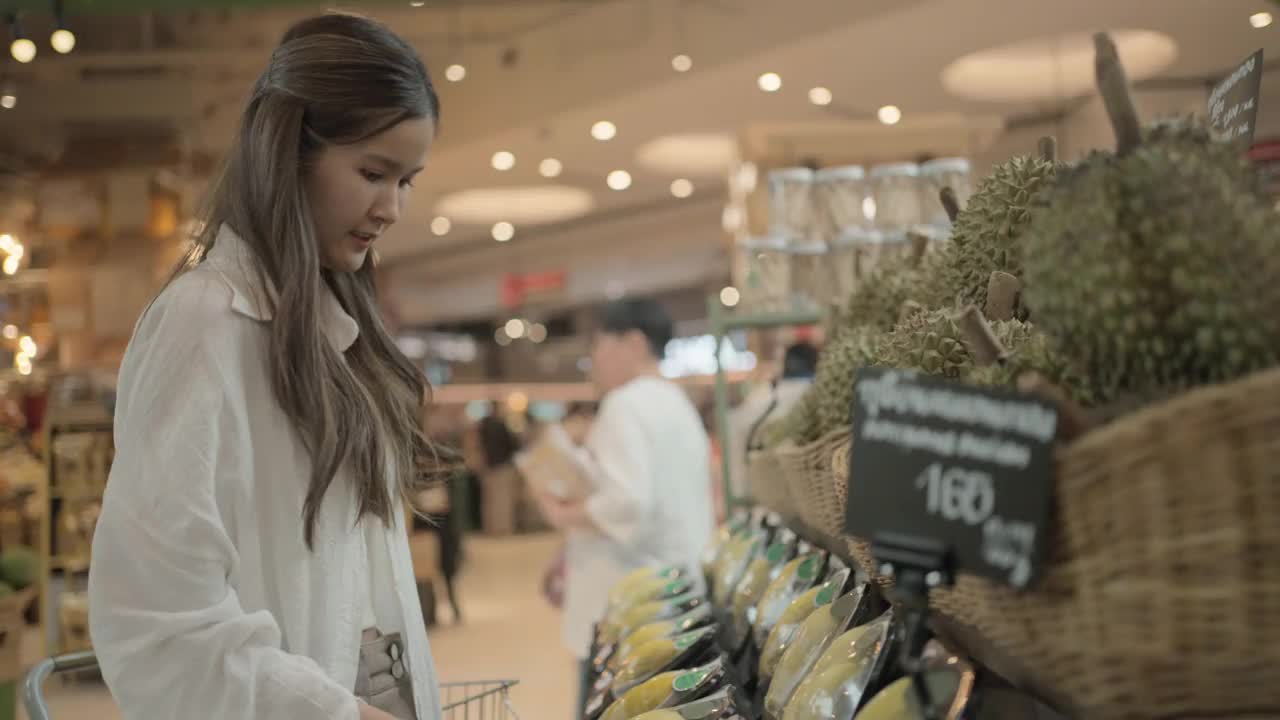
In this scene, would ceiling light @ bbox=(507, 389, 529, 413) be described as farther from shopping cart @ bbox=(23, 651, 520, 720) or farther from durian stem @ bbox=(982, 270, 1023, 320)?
durian stem @ bbox=(982, 270, 1023, 320)

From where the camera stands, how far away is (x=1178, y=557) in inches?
29.0

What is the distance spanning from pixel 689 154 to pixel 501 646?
4906 millimetres

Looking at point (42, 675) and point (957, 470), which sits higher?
point (957, 470)

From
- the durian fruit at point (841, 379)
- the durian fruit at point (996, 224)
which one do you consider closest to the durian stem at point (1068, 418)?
the durian fruit at point (996, 224)

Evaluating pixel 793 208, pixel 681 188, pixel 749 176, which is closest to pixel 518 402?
pixel 681 188

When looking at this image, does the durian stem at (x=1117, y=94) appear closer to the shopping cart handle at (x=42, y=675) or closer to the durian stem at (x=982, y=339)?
the durian stem at (x=982, y=339)

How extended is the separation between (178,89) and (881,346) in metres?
7.90

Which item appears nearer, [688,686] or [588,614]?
[688,686]

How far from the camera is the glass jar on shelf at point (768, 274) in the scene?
3209 mm

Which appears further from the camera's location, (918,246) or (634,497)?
(634,497)

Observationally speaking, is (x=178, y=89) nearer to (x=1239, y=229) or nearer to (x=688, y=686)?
(x=688, y=686)

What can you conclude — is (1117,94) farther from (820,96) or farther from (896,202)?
(820,96)

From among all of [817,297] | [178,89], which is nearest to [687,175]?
[178,89]

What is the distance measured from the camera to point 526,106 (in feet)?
28.2
